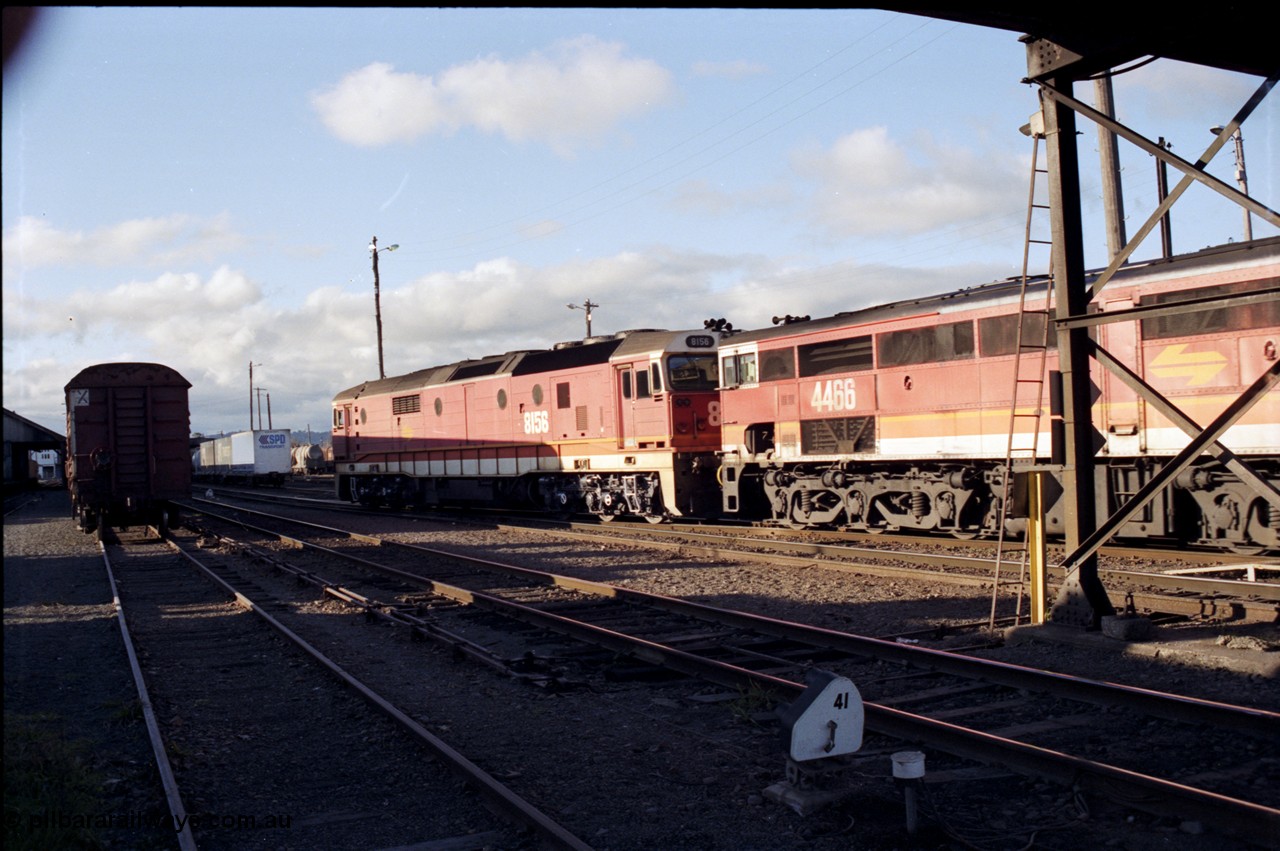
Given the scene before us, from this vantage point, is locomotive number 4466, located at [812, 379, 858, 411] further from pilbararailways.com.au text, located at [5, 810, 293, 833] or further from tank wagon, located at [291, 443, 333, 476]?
tank wagon, located at [291, 443, 333, 476]

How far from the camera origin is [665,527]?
2152cm

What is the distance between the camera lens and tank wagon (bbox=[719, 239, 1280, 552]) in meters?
12.3

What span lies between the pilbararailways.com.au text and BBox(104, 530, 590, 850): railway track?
2cm

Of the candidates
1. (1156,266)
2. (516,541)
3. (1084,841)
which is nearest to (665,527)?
(516,541)

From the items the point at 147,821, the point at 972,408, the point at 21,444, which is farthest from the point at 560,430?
the point at 21,444

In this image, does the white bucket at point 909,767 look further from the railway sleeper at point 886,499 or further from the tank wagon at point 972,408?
the railway sleeper at point 886,499

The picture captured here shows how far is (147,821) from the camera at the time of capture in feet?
18.6

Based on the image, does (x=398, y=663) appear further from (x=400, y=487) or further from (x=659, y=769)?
(x=400, y=487)

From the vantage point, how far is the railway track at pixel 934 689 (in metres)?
5.36

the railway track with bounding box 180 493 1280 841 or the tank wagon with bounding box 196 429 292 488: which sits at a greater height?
the tank wagon with bounding box 196 429 292 488

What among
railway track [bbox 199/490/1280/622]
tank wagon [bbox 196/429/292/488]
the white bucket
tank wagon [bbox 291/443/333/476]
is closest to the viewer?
the white bucket

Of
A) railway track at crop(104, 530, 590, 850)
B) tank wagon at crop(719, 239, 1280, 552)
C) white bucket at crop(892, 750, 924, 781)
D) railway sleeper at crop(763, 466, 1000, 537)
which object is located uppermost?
tank wagon at crop(719, 239, 1280, 552)

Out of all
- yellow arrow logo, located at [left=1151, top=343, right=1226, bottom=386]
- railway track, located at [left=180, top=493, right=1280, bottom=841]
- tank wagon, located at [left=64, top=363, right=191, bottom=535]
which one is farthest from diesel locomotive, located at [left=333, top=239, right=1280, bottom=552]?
tank wagon, located at [left=64, top=363, right=191, bottom=535]

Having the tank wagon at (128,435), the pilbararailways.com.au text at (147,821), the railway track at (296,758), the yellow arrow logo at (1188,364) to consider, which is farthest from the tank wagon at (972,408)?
the tank wagon at (128,435)
